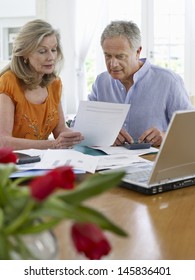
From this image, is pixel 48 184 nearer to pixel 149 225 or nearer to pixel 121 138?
pixel 149 225

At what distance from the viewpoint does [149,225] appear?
0.95m

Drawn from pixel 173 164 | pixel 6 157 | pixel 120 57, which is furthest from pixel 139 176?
pixel 120 57

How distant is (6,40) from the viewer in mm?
4273

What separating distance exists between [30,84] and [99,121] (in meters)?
0.60

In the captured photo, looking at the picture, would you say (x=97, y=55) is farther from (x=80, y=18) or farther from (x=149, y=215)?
(x=149, y=215)

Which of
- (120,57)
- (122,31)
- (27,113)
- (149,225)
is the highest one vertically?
(122,31)

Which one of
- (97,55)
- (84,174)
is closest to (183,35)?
(97,55)

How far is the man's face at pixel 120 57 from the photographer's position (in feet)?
6.95

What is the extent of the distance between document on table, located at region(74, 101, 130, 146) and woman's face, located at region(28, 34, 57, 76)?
507 mm

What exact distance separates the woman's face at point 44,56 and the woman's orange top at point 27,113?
13 cm

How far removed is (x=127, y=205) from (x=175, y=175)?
8.0 inches

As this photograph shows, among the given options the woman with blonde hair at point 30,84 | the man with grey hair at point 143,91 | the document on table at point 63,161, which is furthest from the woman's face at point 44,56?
the document on table at point 63,161

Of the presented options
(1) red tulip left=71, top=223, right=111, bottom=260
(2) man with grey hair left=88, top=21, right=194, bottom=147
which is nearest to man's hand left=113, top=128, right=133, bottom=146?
(2) man with grey hair left=88, top=21, right=194, bottom=147

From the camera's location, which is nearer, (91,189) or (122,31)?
(91,189)
